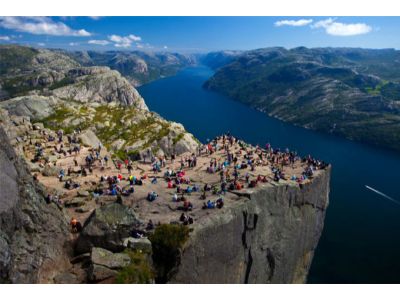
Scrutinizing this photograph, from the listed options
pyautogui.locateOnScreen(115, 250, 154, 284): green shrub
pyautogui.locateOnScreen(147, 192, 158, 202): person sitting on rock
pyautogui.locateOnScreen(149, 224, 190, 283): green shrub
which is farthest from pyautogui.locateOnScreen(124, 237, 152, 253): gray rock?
pyautogui.locateOnScreen(147, 192, 158, 202): person sitting on rock

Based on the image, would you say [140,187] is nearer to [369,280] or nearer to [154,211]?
[154,211]

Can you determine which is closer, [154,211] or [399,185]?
[154,211]

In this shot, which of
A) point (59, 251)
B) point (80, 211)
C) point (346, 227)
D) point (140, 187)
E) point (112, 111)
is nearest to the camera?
point (59, 251)

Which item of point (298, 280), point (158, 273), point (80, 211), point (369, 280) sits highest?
point (80, 211)

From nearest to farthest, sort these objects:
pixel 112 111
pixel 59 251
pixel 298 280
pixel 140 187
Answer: pixel 59 251
pixel 140 187
pixel 298 280
pixel 112 111

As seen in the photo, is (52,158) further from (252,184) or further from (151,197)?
(252,184)

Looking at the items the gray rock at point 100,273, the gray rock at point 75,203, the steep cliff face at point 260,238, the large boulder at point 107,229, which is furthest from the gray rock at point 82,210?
the gray rock at point 100,273

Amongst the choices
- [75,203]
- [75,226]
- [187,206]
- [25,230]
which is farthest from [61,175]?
[25,230]

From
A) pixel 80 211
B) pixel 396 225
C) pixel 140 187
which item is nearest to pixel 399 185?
Answer: pixel 396 225
